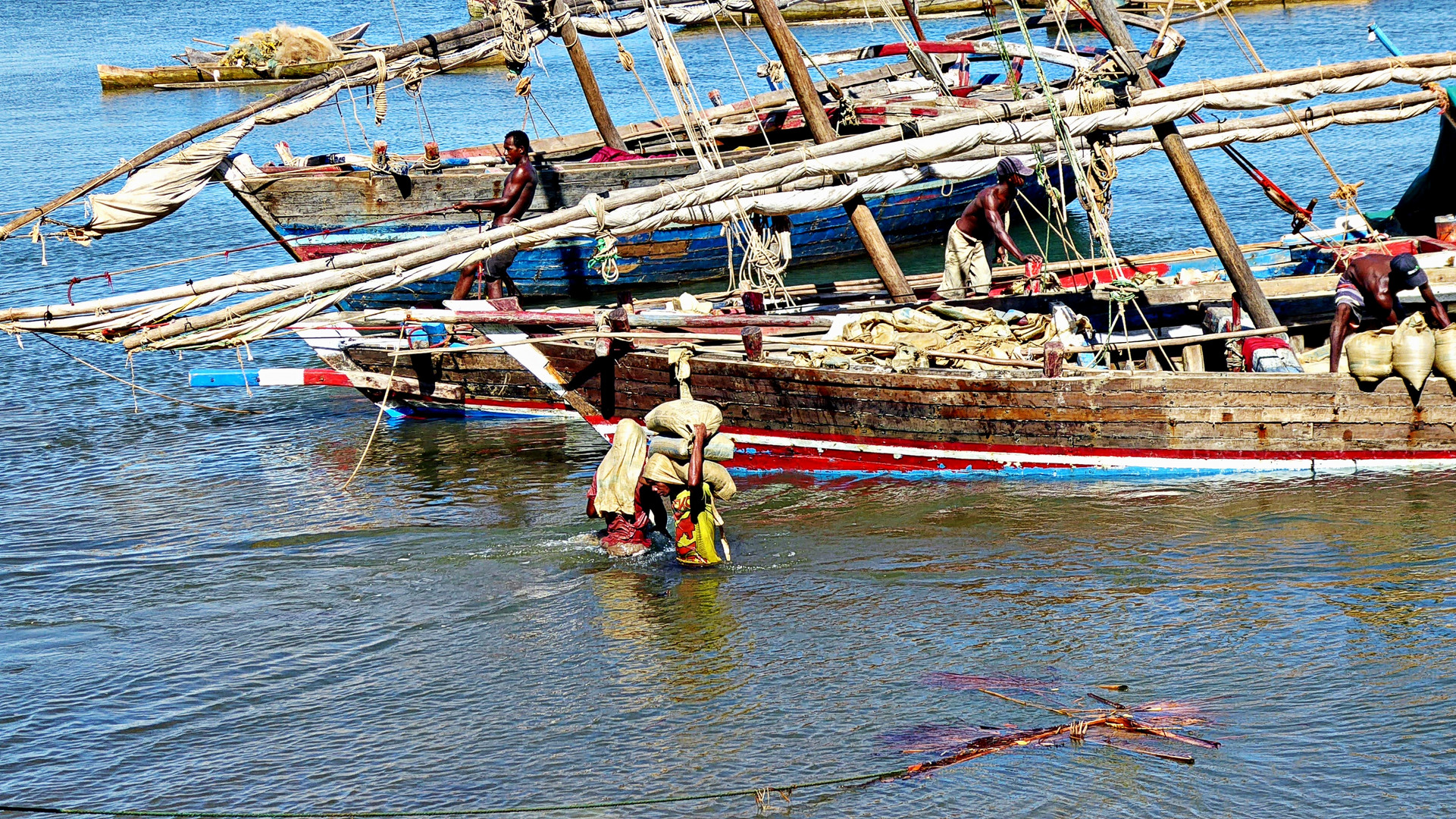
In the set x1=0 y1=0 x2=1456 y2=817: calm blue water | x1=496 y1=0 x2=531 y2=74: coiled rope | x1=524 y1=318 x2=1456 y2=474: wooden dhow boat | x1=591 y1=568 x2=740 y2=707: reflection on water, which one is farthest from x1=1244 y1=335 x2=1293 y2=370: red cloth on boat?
x1=496 y1=0 x2=531 y2=74: coiled rope

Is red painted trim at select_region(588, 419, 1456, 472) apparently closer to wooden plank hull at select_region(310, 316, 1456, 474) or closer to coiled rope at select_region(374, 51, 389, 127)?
wooden plank hull at select_region(310, 316, 1456, 474)

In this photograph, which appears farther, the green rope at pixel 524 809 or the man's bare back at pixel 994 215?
the man's bare back at pixel 994 215

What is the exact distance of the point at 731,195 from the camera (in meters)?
11.4

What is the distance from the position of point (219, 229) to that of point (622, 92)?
1452 centimetres

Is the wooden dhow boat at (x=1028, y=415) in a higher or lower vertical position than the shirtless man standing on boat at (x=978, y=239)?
lower

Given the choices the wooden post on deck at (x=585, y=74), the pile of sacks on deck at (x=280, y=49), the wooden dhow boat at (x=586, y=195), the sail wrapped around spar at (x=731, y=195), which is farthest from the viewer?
the pile of sacks on deck at (x=280, y=49)

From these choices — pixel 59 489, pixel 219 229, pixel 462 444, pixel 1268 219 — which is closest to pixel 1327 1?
pixel 1268 219

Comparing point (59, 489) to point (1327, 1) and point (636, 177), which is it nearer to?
point (636, 177)

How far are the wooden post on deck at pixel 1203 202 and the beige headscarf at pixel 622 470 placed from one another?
16.1 feet

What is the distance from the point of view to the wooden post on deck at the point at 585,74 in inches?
674

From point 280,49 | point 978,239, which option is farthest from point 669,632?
point 280,49

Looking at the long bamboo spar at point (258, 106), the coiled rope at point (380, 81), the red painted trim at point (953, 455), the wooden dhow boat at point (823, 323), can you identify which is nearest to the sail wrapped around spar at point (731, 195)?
the wooden dhow boat at point (823, 323)

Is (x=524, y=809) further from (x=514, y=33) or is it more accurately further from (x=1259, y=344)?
(x=514, y=33)

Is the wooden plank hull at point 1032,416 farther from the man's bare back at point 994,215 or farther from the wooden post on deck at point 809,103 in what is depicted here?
the man's bare back at point 994,215
